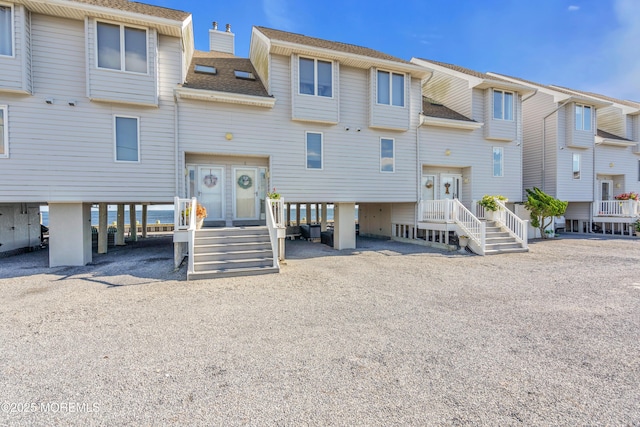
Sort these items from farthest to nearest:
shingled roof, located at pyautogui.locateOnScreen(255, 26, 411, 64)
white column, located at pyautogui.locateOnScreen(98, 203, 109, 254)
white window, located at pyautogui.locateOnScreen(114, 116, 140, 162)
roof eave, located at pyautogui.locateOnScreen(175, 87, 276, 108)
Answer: white column, located at pyautogui.locateOnScreen(98, 203, 109, 254), shingled roof, located at pyautogui.locateOnScreen(255, 26, 411, 64), roof eave, located at pyautogui.locateOnScreen(175, 87, 276, 108), white window, located at pyautogui.locateOnScreen(114, 116, 140, 162)

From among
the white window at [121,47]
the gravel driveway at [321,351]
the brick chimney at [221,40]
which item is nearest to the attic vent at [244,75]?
the white window at [121,47]

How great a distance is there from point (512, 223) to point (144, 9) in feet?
49.7

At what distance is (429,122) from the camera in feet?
40.5

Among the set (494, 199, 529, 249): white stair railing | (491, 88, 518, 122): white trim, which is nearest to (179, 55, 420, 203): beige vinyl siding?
(494, 199, 529, 249): white stair railing

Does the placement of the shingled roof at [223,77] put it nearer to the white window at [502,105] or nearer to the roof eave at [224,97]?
the roof eave at [224,97]

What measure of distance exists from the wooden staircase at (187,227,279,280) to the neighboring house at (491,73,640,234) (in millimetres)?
15882

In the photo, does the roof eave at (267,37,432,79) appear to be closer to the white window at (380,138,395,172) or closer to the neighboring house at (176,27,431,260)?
the neighboring house at (176,27,431,260)

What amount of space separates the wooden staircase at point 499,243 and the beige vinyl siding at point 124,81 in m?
12.3

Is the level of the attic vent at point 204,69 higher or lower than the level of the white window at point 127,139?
higher

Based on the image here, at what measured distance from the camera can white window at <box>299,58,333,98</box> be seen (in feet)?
35.1

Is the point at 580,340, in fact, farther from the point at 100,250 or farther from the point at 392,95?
the point at 100,250

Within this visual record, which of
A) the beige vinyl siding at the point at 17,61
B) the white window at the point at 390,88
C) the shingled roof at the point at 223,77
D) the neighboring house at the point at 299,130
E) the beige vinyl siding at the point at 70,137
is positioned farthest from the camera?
the white window at the point at 390,88

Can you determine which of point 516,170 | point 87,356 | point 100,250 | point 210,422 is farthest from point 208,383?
point 516,170

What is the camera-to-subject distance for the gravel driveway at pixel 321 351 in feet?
8.39
